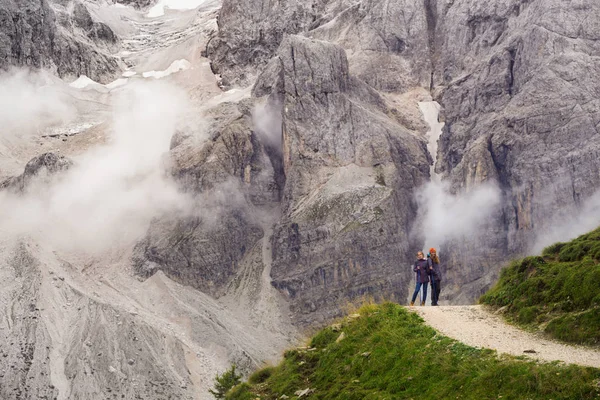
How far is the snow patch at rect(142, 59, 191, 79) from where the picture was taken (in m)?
135

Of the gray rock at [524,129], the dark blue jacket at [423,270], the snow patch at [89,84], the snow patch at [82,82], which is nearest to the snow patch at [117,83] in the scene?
the snow patch at [89,84]

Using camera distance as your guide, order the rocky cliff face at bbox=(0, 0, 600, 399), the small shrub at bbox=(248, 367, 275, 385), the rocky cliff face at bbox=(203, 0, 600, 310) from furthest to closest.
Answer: the rocky cliff face at bbox=(203, 0, 600, 310) → the rocky cliff face at bbox=(0, 0, 600, 399) → the small shrub at bbox=(248, 367, 275, 385)

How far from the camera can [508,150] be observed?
8000cm

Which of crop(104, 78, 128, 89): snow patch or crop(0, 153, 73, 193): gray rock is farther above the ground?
crop(104, 78, 128, 89): snow patch

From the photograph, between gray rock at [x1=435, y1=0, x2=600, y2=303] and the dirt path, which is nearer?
the dirt path

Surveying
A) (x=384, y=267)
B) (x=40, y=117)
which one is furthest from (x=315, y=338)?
(x=40, y=117)

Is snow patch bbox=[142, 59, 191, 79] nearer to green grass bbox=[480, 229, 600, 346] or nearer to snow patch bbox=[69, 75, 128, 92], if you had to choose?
snow patch bbox=[69, 75, 128, 92]

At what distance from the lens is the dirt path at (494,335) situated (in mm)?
15070

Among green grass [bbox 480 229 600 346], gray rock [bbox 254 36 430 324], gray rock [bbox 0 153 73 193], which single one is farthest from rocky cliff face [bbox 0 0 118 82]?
green grass [bbox 480 229 600 346]

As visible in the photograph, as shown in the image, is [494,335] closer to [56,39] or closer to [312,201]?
[312,201]

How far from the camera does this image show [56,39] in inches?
4973

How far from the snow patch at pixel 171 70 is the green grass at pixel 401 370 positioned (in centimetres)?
11860

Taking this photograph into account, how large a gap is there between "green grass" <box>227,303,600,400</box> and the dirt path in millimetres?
495

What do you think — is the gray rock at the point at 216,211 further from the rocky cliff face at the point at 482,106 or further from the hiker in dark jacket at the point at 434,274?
the hiker in dark jacket at the point at 434,274
